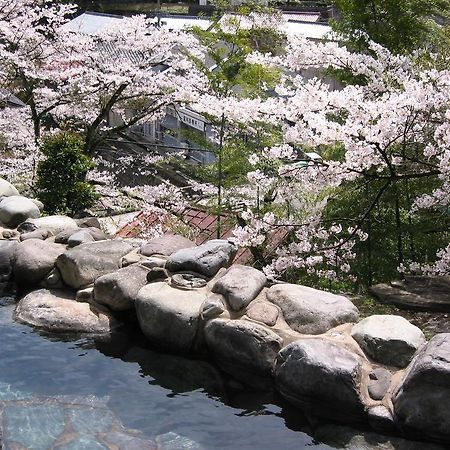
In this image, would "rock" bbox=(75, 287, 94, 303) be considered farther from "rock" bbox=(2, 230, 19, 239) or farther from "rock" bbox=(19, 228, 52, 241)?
"rock" bbox=(2, 230, 19, 239)

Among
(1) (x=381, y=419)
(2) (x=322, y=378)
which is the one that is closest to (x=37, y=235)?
(2) (x=322, y=378)

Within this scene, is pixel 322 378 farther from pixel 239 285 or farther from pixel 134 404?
pixel 134 404

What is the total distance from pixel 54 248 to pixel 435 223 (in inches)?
170

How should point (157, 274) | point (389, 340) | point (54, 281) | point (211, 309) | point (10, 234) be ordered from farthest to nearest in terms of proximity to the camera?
point (10, 234), point (54, 281), point (157, 274), point (211, 309), point (389, 340)

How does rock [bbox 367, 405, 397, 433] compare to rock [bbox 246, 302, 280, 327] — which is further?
rock [bbox 246, 302, 280, 327]

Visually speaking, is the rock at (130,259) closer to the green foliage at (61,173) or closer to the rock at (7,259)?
the rock at (7,259)

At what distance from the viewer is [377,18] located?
9.48 metres

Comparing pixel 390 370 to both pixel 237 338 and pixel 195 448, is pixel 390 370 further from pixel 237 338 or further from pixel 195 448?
pixel 195 448

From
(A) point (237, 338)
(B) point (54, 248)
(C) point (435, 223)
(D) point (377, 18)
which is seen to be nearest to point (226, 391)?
(A) point (237, 338)

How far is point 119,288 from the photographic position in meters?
5.25

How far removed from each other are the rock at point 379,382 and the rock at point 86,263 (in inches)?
108

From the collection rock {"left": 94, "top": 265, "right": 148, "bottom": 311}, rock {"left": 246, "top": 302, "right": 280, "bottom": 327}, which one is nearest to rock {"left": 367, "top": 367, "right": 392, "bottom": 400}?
rock {"left": 246, "top": 302, "right": 280, "bottom": 327}

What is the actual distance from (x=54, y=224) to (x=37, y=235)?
44 centimetres

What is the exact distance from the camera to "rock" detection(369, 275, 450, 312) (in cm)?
572
